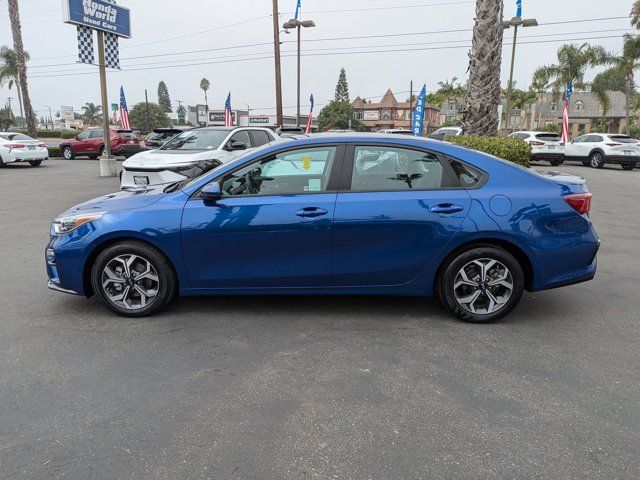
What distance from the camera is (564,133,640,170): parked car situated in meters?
20.3

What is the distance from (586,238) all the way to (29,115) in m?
31.4

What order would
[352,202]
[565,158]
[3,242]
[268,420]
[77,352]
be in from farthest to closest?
[565,158], [3,242], [352,202], [77,352], [268,420]

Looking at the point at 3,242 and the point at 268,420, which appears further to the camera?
the point at 3,242

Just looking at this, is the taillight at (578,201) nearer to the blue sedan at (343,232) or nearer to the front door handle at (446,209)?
the blue sedan at (343,232)

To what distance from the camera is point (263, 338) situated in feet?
12.8

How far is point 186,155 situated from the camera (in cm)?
977

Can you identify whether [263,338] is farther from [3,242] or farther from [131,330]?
[3,242]

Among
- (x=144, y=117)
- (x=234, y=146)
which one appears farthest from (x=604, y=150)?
(x=144, y=117)

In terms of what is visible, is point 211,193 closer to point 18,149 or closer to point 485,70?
point 485,70

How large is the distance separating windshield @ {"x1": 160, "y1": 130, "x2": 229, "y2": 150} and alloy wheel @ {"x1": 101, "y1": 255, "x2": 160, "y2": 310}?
6.28m

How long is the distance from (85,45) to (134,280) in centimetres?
1449

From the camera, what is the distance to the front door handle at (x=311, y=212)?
13.2 feet

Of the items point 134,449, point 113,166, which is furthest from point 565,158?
point 134,449

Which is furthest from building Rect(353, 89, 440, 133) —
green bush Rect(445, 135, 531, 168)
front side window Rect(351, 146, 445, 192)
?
front side window Rect(351, 146, 445, 192)
